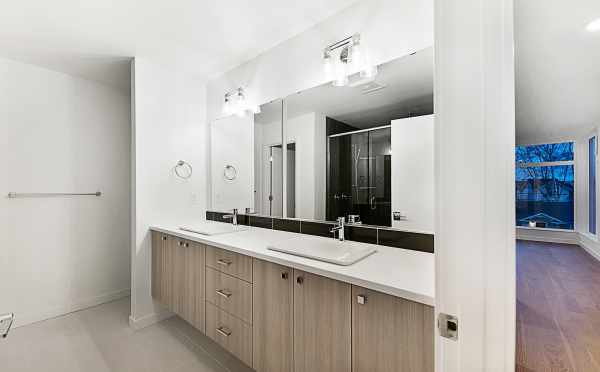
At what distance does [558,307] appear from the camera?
591 mm

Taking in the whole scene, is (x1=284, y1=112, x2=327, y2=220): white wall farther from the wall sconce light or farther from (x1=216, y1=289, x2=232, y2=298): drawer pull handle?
(x1=216, y1=289, x2=232, y2=298): drawer pull handle

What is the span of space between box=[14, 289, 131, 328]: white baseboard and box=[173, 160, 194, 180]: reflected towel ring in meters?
1.48

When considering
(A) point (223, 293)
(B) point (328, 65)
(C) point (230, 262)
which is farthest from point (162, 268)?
(B) point (328, 65)

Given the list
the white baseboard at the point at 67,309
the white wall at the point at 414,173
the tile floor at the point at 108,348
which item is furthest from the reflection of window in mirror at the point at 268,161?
the white baseboard at the point at 67,309

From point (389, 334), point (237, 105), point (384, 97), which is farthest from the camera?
point (237, 105)

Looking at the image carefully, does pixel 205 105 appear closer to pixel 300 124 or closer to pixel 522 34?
pixel 300 124

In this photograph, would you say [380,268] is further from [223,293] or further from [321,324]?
[223,293]

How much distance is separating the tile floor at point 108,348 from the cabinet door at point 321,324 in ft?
2.58

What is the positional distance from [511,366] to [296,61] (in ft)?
6.72

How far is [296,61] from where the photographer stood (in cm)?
204

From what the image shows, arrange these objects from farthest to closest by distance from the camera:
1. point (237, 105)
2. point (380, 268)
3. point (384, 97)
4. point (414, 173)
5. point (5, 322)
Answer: point (237, 105)
point (384, 97)
point (414, 173)
point (5, 322)
point (380, 268)

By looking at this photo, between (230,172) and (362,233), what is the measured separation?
1524 millimetres

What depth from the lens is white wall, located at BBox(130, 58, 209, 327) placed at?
2322 millimetres

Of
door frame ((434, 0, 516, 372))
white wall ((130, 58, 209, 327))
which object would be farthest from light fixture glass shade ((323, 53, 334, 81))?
white wall ((130, 58, 209, 327))
